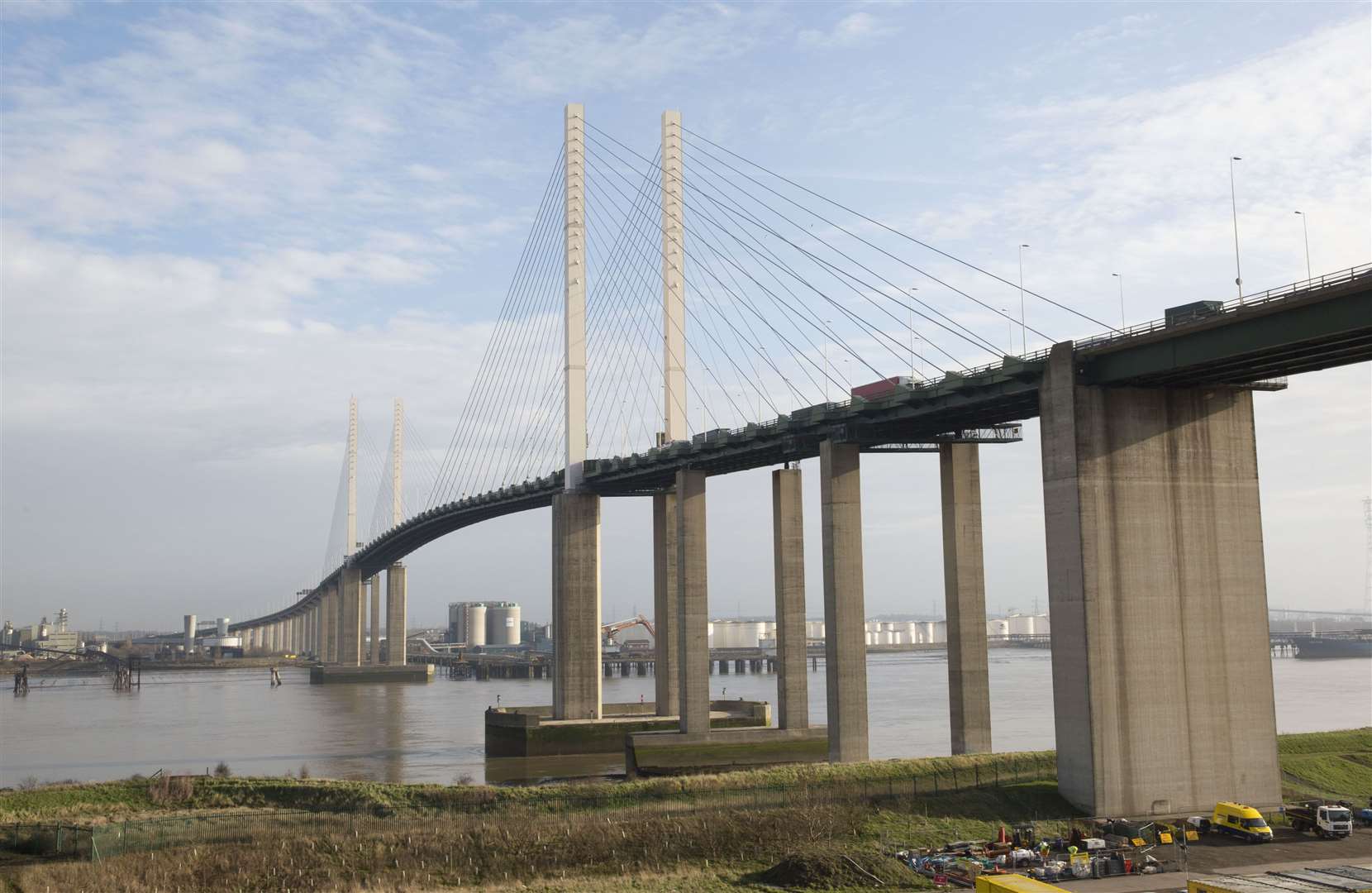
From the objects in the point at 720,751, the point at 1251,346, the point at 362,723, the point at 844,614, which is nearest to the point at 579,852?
the point at 844,614

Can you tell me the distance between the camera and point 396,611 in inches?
6078

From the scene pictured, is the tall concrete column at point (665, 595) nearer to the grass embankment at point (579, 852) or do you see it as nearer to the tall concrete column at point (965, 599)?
the tall concrete column at point (965, 599)

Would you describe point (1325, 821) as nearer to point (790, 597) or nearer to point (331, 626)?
point (790, 597)

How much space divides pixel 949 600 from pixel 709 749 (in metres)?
14.3

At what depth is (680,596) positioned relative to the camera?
5959 cm

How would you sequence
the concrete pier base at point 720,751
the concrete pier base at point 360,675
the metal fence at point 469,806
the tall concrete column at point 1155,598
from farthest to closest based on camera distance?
the concrete pier base at point 360,675
the concrete pier base at point 720,751
the tall concrete column at point 1155,598
the metal fence at point 469,806

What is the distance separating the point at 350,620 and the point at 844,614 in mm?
123218

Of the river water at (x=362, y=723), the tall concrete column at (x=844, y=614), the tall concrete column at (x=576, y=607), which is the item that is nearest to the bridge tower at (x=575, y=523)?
the tall concrete column at (x=576, y=607)

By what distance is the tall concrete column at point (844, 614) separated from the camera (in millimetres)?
47688

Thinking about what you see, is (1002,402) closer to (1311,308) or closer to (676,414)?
(1311,308)

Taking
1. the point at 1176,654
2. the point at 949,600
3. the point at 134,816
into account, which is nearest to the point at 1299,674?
the point at 949,600

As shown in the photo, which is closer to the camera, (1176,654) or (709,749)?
(1176,654)

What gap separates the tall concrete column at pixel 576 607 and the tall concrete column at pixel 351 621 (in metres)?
96.5

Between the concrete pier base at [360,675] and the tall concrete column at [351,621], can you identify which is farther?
the tall concrete column at [351,621]
